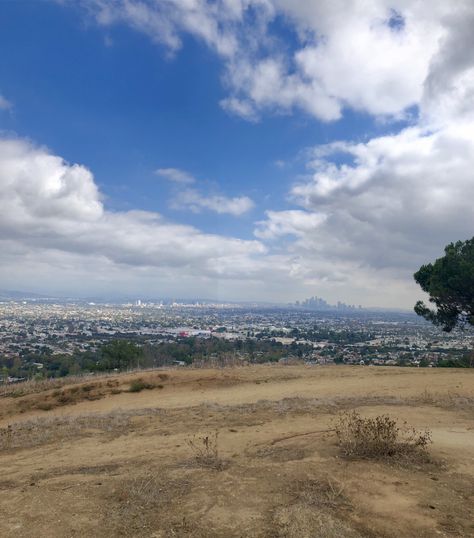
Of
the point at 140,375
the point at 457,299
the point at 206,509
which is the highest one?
the point at 457,299

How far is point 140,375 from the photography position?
18.3 meters

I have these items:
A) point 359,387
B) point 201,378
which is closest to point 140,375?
point 201,378

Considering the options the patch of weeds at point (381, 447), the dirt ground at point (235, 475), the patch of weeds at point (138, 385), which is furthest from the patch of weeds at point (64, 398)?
the patch of weeds at point (381, 447)

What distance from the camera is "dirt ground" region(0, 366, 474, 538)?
14.0ft

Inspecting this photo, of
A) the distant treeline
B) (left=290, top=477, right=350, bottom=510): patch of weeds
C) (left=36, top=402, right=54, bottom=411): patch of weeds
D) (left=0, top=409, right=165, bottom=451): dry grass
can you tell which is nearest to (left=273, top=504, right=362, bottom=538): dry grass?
(left=290, top=477, right=350, bottom=510): patch of weeds

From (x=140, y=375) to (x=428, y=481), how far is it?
14.9 metres

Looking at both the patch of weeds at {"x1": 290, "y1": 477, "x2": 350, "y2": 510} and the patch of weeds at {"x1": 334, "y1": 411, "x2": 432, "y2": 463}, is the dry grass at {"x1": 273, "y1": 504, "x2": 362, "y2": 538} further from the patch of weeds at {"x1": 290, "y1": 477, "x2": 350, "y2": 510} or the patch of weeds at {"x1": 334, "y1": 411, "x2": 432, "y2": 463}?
the patch of weeds at {"x1": 334, "y1": 411, "x2": 432, "y2": 463}

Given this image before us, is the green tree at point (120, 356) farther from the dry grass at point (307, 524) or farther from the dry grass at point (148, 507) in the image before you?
the dry grass at point (307, 524)

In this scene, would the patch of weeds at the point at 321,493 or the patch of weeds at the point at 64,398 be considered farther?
the patch of weeds at the point at 64,398

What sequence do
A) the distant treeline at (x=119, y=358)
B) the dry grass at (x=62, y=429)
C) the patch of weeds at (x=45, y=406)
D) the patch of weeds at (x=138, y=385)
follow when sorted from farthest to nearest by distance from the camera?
the distant treeline at (x=119, y=358)
the patch of weeds at (x=138, y=385)
the patch of weeds at (x=45, y=406)
the dry grass at (x=62, y=429)

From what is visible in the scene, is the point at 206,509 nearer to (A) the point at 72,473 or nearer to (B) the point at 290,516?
(B) the point at 290,516

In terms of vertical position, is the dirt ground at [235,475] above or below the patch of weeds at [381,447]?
below

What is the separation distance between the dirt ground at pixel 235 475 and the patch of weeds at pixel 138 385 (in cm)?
538

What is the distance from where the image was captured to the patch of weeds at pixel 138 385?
56.2 ft
